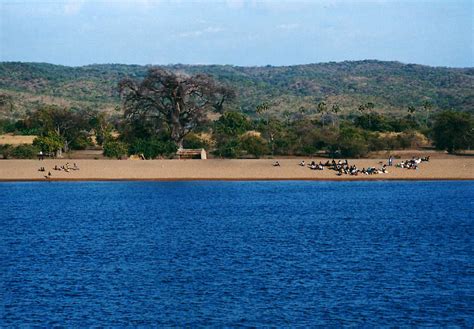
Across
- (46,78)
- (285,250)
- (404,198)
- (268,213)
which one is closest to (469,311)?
(285,250)

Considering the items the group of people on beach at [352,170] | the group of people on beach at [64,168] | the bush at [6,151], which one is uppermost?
the bush at [6,151]

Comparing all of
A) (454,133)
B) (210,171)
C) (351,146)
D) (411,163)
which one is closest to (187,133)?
(210,171)

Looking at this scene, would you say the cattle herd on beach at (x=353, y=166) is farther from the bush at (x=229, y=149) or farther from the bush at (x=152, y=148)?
the bush at (x=152, y=148)

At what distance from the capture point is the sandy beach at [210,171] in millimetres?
68375

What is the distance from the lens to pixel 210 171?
7094 centimetres

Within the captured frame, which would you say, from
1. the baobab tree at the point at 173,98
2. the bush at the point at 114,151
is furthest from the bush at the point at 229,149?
the bush at the point at 114,151

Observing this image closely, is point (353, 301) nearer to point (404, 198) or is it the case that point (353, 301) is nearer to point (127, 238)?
point (127, 238)

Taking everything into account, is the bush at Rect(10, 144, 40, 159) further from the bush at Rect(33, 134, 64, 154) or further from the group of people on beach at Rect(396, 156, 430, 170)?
the group of people on beach at Rect(396, 156, 430, 170)

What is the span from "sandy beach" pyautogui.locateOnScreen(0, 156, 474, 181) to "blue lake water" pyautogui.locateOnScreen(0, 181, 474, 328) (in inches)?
334

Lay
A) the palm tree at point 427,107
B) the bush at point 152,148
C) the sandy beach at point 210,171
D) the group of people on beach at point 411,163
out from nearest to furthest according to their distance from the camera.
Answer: the sandy beach at point 210,171, the group of people on beach at point 411,163, the bush at point 152,148, the palm tree at point 427,107

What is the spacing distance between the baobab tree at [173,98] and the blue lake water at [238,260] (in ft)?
78.8

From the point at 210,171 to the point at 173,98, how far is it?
14608mm

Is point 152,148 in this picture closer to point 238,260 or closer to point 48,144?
point 48,144

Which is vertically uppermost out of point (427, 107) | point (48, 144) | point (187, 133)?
point (427, 107)
